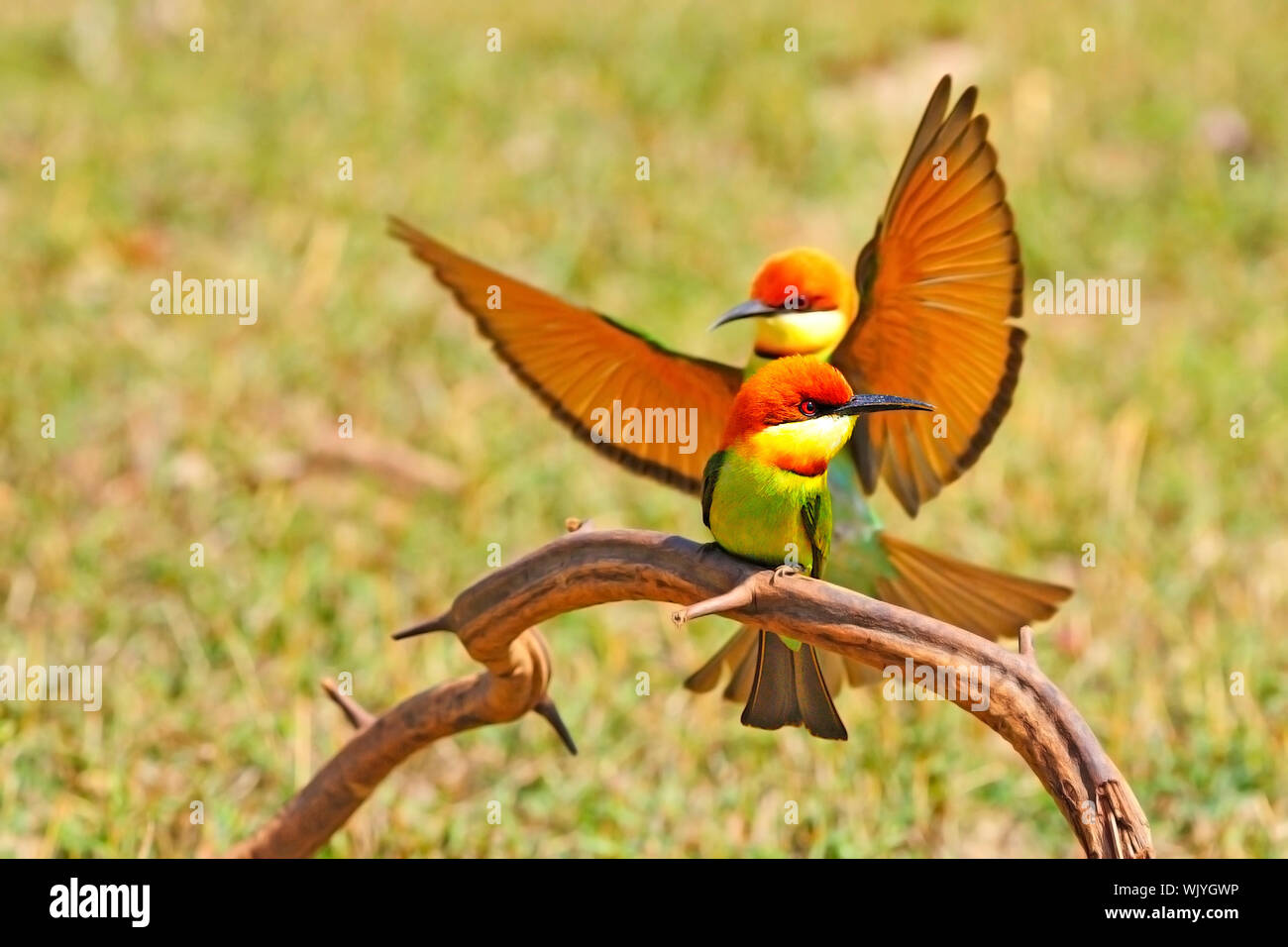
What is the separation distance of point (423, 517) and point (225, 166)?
8.09 feet

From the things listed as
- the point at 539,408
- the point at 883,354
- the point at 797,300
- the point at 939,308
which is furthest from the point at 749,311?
the point at 539,408

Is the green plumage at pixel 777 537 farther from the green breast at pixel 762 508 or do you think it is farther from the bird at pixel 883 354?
the bird at pixel 883 354

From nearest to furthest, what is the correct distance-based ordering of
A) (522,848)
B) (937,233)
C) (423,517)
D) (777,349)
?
(937,233), (777,349), (522,848), (423,517)

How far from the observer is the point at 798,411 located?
228 cm

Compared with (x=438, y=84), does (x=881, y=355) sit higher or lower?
lower

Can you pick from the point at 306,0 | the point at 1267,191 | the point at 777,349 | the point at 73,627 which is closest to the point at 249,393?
the point at 73,627

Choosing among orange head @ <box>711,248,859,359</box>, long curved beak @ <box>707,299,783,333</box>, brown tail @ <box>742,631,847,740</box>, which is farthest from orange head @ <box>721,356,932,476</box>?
orange head @ <box>711,248,859,359</box>

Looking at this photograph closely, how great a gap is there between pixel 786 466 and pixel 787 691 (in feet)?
1.32

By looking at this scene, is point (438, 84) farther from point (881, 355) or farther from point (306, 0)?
point (881, 355)

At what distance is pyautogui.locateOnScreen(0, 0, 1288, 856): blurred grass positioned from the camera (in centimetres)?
379

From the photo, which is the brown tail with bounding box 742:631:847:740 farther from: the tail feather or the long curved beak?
the long curved beak

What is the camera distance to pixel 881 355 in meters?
2.79

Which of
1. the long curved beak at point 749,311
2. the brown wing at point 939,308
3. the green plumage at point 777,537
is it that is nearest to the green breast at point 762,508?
the green plumage at point 777,537

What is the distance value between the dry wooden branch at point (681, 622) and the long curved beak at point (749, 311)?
0.73m
